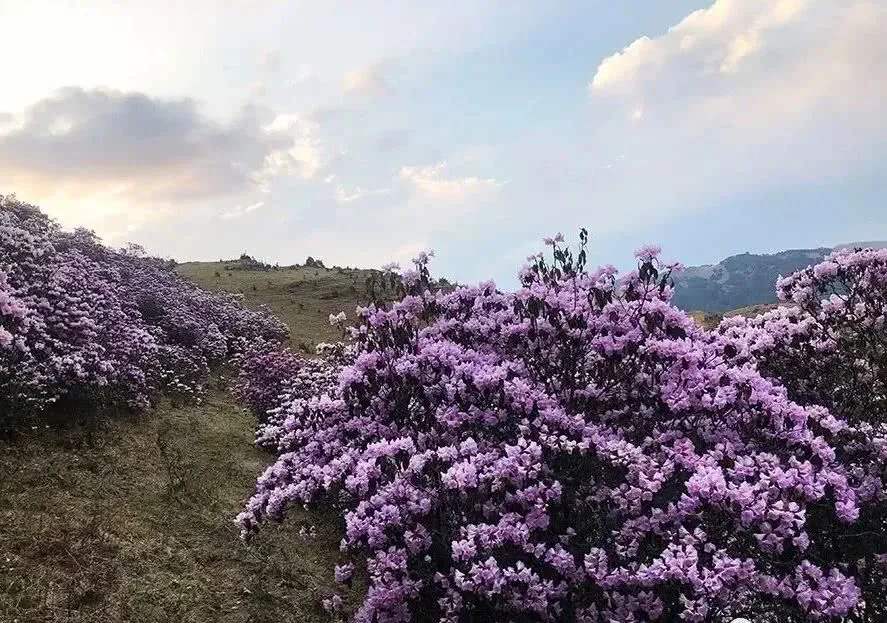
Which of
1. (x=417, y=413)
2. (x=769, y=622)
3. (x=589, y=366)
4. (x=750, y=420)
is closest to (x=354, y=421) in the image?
(x=417, y=413)

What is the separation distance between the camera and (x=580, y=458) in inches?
223

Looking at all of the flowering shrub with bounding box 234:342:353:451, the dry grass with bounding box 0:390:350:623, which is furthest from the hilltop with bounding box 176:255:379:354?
the dry grass with bounding box 0:390:350:623

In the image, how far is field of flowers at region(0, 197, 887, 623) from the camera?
4824 mm

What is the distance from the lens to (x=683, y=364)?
20.4ft

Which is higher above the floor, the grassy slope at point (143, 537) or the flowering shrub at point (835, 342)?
the flowering shrub at point (835, 342)

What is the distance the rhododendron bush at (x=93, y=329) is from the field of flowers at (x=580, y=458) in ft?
0.42

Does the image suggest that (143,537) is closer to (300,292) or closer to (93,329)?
(93,329)

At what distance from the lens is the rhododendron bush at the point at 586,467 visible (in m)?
4.77

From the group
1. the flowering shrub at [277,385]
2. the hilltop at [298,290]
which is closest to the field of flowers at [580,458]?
the flowering shrub at [277,385]

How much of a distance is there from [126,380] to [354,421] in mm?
6702

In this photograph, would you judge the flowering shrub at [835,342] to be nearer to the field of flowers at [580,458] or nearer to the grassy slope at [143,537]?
the field of flowers at [580,458]

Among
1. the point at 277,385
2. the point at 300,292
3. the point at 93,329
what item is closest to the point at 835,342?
the point at 277,385

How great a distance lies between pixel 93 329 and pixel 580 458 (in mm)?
9940

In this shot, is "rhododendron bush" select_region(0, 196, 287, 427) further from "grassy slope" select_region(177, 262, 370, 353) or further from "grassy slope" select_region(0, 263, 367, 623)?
"grassy slope" select_region(177, 262, 370, 353)
